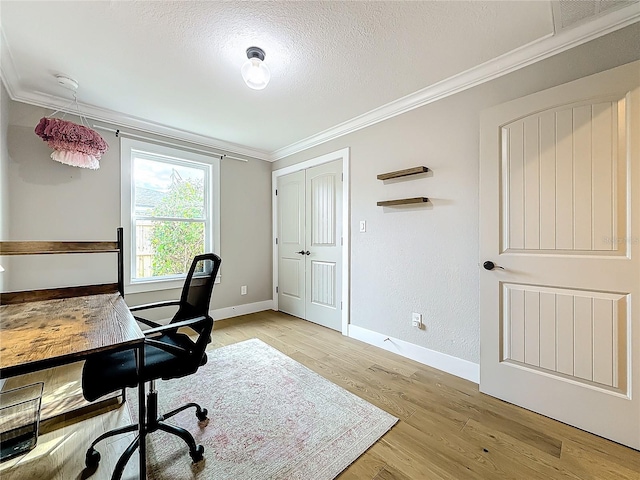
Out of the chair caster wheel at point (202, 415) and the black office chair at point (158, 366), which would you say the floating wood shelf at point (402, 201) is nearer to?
the black office chair at point (158, 366)

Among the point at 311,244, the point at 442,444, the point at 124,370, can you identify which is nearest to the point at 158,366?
the point at 124,370

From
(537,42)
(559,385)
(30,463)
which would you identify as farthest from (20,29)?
(559,385)

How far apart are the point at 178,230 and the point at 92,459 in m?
2.49

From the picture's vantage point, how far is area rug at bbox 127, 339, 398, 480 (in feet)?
4.38

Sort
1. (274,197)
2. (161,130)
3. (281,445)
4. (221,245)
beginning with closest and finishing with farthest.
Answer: (281,445) → (161,130) → (221,245) → (274,197)

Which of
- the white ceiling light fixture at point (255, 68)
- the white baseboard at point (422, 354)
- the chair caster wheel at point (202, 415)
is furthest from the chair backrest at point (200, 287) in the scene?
the white baseboard at point (422, 354)

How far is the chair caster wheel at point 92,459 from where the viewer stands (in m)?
1.32

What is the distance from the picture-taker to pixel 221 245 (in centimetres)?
372

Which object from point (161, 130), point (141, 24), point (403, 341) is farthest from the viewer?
point (161, 130)

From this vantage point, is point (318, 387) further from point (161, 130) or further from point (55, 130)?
point (161, 130)

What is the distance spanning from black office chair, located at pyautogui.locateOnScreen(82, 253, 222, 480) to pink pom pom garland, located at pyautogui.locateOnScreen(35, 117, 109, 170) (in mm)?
1824

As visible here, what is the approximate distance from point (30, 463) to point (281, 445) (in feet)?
4.04

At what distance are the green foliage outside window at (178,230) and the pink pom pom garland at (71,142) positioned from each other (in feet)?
2.74

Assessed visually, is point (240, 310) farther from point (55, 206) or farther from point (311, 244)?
point (55, 206)
